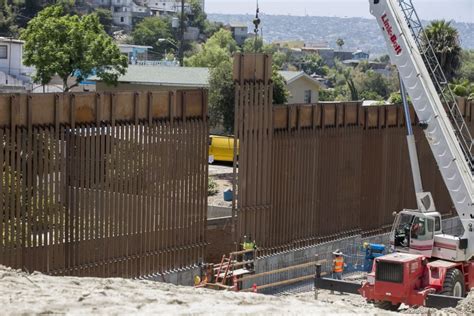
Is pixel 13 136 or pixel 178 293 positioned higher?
pixel 13 136

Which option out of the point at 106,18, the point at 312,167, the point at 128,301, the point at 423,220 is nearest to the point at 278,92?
the point at 312,167

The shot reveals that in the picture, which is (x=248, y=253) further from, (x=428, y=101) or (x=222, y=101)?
(x=222, y=101)

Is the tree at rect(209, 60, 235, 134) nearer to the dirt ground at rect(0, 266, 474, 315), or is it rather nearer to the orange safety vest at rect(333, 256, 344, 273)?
the orange safety vest at rect(333, 256, 344, 273)

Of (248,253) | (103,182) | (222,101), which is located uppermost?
A: (222,101)

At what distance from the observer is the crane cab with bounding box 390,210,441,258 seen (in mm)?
28438

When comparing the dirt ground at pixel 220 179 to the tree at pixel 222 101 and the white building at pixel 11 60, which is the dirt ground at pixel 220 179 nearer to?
the tree at pixel 222 101

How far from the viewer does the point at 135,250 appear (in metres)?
26.9

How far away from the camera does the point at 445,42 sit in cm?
6612

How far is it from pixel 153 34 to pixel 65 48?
417ft

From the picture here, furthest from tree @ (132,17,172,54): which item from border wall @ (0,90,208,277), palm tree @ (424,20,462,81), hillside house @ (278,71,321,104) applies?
border wall @ (0,90,208,277)

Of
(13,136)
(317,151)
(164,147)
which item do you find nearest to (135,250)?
(164,147)

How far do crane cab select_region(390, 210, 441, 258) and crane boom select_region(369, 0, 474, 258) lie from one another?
107cm

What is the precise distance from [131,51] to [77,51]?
78022 mm

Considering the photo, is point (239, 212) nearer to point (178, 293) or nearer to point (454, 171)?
point (454, 171)
